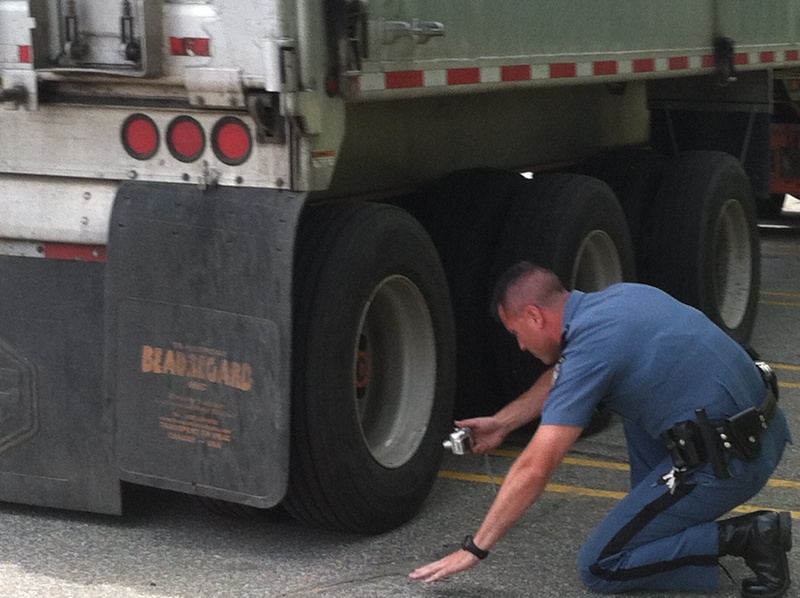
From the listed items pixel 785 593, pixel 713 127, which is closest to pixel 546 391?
pixel 785 593

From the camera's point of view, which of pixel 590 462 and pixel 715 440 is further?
pixel 590 462

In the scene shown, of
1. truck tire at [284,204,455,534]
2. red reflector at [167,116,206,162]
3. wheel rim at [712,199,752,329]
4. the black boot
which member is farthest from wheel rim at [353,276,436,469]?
wheel rim at [712,199,752,329]

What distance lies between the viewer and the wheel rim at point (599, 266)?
6391mm

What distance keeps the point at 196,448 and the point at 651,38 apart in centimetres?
305

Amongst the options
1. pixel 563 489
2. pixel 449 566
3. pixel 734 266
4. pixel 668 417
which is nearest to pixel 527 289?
pixel 668 417

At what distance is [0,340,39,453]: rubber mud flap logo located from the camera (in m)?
5.04

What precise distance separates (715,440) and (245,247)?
1.48 m

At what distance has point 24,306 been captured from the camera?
5.01 metres

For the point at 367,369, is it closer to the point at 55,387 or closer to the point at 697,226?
the point at 55,387

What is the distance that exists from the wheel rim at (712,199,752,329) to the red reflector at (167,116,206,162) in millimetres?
3816

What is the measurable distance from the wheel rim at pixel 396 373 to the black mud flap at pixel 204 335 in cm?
64

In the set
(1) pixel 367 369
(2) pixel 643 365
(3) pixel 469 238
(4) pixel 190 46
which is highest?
(4) pixel 190 46

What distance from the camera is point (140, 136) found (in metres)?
4.72

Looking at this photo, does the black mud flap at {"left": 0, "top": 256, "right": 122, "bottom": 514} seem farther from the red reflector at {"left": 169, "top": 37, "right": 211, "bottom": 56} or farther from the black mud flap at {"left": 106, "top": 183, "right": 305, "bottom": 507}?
the red reflector at {"left": 169, "top": 37, "right": 211, "bottom": 56}
